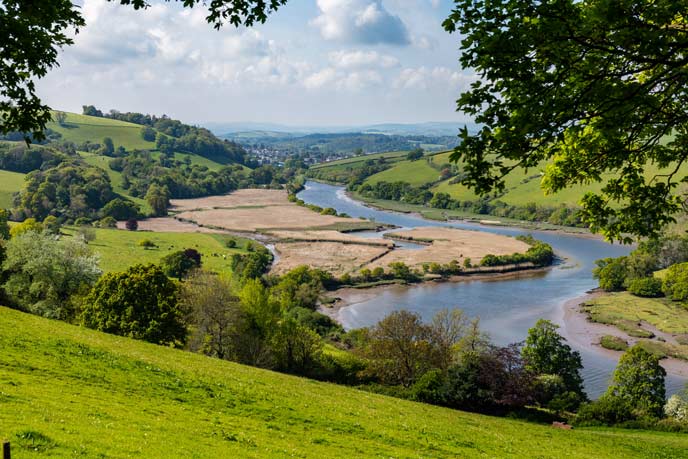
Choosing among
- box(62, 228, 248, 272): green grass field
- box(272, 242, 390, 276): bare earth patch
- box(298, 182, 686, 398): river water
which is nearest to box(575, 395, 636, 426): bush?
box(298, 182, 686, 398): river water

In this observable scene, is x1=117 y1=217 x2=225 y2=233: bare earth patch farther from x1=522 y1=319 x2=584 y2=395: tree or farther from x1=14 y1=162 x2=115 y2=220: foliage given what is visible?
x1=522 y1=319 x2=584 y2=395: tree

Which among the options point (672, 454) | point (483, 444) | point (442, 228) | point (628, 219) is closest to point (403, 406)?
point (483, 444)

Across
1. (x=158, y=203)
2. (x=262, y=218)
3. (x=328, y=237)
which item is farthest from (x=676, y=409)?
(x=158, y=203)

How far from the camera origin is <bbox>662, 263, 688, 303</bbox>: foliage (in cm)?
7375

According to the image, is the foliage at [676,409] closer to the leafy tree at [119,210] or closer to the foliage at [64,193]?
the leafy tree at [119,210]

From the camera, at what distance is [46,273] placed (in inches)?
1679

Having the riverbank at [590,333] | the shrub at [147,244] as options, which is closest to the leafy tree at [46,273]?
the riverbank at [590,333]

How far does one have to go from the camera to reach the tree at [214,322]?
4147cm

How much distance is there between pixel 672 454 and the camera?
22016 mm

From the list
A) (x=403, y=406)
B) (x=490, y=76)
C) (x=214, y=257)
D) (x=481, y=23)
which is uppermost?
(x=481, y=23)

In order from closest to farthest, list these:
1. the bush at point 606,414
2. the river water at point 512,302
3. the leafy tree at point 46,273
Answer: the bush at point 606,414, the leafy tree at point 46,273, the river water at point 512,302

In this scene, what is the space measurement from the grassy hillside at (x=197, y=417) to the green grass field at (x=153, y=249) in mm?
64263

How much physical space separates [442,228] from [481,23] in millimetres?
131814

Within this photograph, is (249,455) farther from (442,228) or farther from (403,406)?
(442,228)
